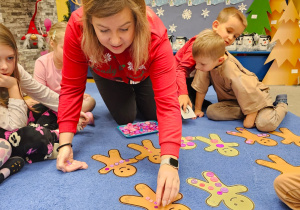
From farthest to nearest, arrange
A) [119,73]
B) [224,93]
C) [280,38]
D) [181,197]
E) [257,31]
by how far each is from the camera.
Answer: [257,31], [280,38], [224,93], [119,73], [181,197]

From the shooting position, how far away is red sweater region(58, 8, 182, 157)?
752mm

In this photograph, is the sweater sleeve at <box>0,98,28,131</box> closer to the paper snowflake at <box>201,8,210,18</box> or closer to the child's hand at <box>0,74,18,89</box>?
the child's hand at <box>0,74,18,89</box>

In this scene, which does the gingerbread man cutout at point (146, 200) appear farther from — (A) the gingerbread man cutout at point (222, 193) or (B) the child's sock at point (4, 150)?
(B) the child's sock at point (4, 150)

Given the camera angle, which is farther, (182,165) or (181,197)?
(182,165)

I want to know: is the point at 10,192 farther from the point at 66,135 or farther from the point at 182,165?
the point at 182,165

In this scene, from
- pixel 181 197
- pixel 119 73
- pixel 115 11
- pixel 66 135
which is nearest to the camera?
pixel 115 11

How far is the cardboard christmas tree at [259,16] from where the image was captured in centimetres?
247

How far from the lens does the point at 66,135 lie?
0.89 m

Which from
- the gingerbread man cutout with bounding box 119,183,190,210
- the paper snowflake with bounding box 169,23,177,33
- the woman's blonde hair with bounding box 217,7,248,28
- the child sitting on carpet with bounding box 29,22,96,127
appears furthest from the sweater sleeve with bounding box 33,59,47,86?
the paper snowflake with bounding box 169,23,177,33

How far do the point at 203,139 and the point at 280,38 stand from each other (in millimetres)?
1722

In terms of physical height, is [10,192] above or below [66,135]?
below

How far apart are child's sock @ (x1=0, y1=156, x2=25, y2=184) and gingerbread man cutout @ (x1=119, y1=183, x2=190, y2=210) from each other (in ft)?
1.42

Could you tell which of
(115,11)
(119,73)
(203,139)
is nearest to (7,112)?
(119,73)

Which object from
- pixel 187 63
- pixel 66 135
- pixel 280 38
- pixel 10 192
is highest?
pixel 280 38
